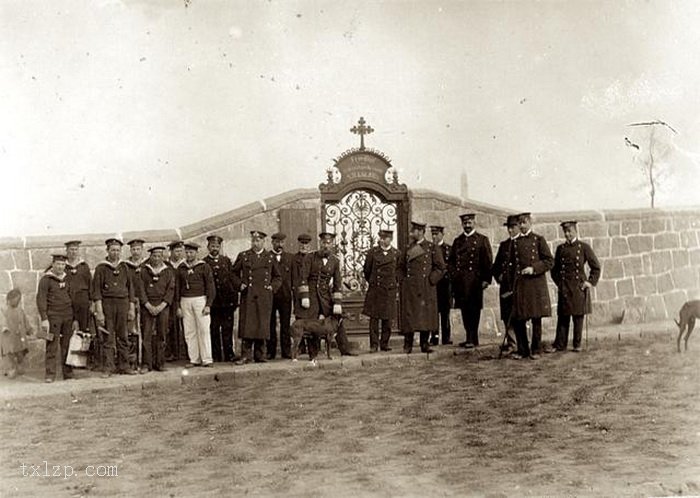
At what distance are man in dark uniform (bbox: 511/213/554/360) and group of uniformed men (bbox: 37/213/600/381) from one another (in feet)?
0.04

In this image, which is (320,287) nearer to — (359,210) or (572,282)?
(359,210)

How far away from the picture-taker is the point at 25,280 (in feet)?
35.8

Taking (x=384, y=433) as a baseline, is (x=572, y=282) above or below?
above

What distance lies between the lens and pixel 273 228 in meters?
12.2

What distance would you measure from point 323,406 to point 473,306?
398cm

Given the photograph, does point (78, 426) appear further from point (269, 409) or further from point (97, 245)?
point (97, 245)

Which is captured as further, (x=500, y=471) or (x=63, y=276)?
(x=63, y=276)

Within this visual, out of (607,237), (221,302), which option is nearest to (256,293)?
(221,302)

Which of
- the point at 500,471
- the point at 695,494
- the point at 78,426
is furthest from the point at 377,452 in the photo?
the point at 78,426

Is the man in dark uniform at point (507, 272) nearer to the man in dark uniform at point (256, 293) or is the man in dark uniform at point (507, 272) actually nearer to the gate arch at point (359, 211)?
the gate arch at point (359, 211)

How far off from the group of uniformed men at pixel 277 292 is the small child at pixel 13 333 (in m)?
0.61

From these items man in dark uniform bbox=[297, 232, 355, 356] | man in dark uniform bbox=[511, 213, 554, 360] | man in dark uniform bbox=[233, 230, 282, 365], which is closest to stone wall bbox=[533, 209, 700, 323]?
man in dark uniform bbox=[511, 213, 554, 360]

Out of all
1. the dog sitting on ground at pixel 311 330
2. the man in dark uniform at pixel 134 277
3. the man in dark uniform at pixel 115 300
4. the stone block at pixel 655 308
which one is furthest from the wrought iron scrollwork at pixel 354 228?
the stone block at pixel 655 308

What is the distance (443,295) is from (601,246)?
3480 mm
